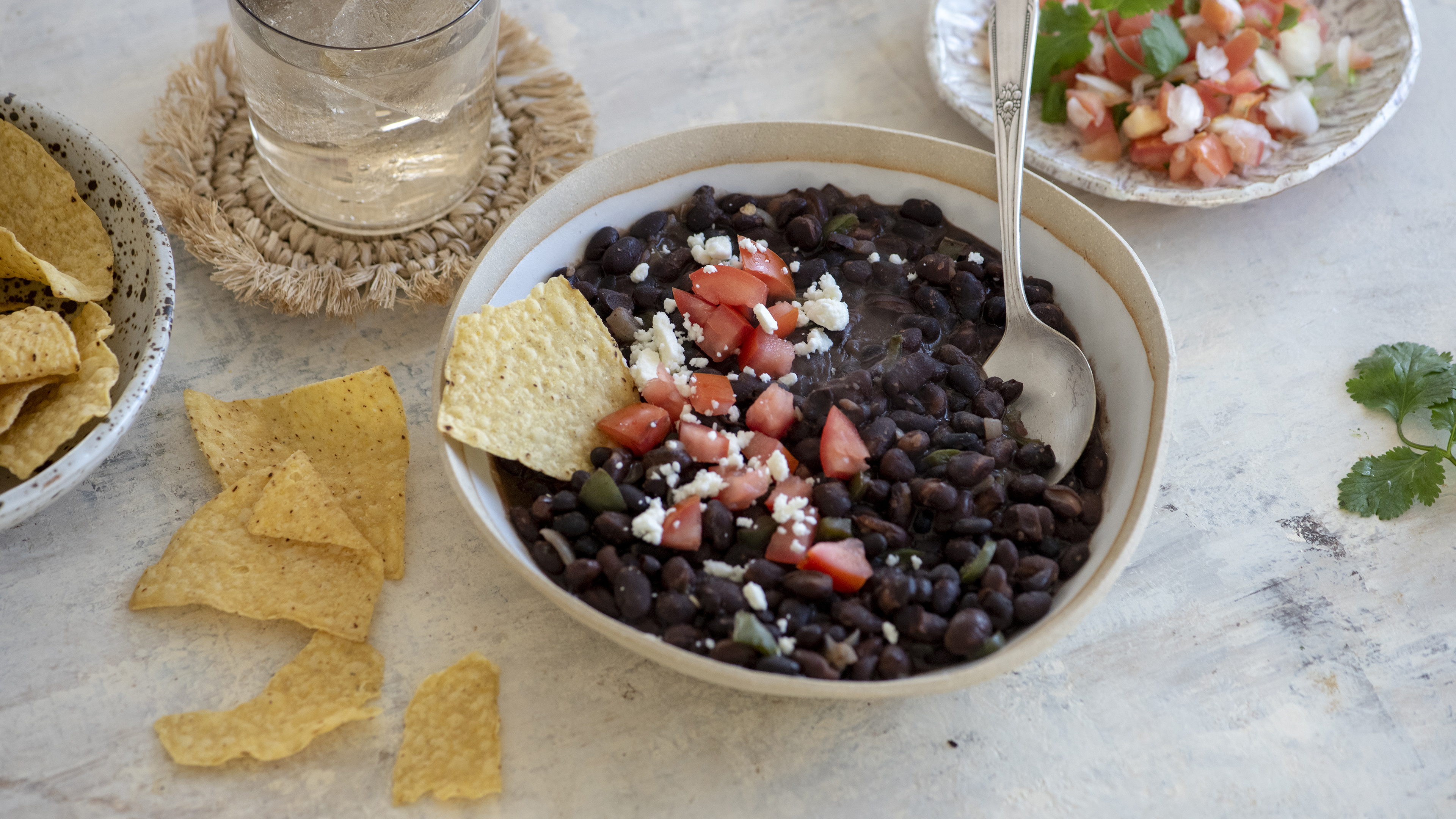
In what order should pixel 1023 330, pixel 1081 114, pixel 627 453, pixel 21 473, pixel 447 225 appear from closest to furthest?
pixel 21 473
pixel 627 453
pixel 1023 330
pixel 447 225
pixel 1081 114

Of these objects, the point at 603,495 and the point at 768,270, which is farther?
the point at 768,270

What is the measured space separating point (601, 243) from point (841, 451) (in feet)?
2.48

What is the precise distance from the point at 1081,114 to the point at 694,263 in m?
1.19

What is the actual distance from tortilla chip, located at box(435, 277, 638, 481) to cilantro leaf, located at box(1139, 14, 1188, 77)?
1.63 m

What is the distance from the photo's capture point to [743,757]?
1975 mm

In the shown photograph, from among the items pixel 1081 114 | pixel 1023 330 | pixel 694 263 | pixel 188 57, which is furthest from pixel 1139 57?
pixel 188 57

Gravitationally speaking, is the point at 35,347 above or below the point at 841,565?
above

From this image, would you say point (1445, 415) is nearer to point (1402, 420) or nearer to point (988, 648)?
point (1402, 420)

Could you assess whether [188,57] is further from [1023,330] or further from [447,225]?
[1023,330]

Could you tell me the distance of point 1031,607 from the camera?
186 centimetres

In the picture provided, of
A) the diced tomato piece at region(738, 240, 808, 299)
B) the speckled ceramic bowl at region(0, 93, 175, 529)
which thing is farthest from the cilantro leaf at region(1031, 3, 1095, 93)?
the speckled ceramic bowl at region(0, 93, 175, 529)

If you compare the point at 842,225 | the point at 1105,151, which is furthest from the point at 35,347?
the point at 1105,151

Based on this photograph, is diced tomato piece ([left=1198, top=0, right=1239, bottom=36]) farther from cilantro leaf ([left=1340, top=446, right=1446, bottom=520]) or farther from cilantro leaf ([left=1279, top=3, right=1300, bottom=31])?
cilantro leaf ([left=1340, top=446, right=1446, bottom=520])

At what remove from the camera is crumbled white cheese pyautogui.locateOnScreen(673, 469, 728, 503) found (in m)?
1.97
